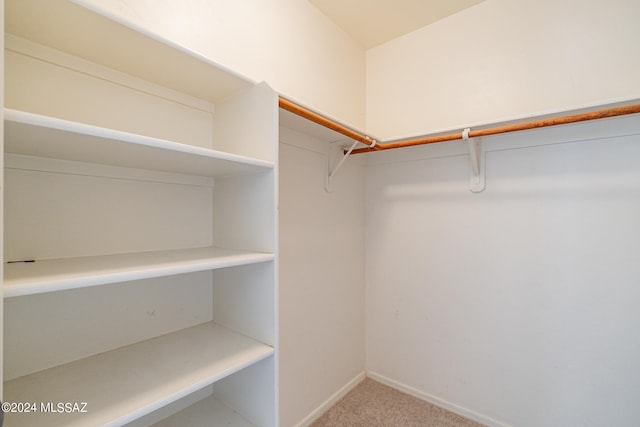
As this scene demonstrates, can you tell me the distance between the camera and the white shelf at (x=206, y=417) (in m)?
0.99

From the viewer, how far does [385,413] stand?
68.7 inches

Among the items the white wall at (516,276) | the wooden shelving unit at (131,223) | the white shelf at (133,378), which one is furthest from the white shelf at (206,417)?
the white wall at (516,276)

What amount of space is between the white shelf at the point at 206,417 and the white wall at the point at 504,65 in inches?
65.1

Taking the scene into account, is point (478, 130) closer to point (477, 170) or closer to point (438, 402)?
point (477, 170)

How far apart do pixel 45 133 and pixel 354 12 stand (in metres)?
1.76

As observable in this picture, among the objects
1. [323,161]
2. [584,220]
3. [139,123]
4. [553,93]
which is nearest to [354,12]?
[323,161]

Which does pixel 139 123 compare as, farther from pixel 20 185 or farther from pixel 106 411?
pixel 106 411

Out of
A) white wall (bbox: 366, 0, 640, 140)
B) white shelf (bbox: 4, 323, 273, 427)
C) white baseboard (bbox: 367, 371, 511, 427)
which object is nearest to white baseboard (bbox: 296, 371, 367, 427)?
white baseboard (bbox: 367, 371, 511, 427)

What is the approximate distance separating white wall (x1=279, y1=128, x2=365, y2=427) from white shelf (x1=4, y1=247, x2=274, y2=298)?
64 centimetres

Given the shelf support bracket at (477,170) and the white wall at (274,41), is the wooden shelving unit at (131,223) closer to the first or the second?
the white wall at (274,41)

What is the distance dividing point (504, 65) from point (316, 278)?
1668 mm

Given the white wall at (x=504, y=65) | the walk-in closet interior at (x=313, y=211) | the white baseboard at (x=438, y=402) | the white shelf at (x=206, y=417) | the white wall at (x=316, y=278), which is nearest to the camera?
the walk-in closet interior at (x=313, y=211)

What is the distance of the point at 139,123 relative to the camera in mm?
976

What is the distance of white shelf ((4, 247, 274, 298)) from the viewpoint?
549mm
